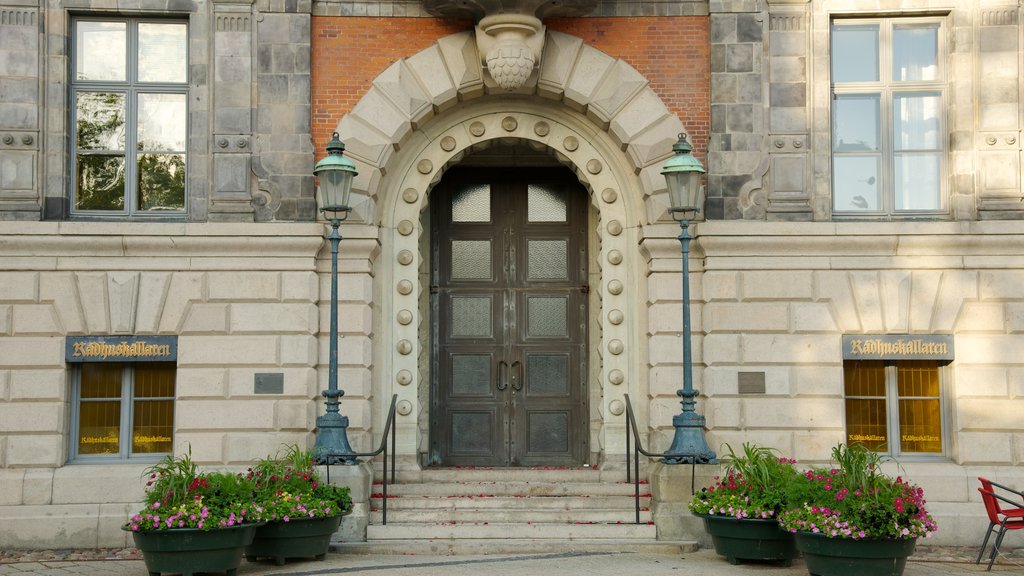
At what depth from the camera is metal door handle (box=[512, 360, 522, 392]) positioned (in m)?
17.2

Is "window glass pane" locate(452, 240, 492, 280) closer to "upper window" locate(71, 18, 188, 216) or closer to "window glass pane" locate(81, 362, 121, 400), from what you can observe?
"upper window" locate(71, 18, 188, 216)

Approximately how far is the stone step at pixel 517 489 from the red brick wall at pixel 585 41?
14.0ft

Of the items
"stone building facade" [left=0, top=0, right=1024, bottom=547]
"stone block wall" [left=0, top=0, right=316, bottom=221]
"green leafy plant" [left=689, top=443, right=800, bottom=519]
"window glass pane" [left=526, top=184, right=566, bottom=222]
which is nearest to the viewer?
"green leafy plant" [left=689, top=443, right=800, bottom=519]

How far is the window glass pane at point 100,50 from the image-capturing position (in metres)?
15.6

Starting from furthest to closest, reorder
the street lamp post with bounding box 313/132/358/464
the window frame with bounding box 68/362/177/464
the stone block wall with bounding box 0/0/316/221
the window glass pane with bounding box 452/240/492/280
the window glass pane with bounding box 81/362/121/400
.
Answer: the window glass pane with bounding box 452/240/492/280 → the window glass pane with bounding box 81/362/121/400 → the window frame with bounding box 68/362/177/464 → the stone block wall with bounding box 0/0/316/221 → the street lamp post with bounding box 313/132/358/464

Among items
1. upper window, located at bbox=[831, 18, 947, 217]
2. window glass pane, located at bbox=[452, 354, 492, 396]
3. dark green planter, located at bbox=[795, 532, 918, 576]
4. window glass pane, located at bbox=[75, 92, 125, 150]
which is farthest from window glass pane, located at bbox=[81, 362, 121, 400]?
upper window, located at bbox=[831, 18, 947, 217]

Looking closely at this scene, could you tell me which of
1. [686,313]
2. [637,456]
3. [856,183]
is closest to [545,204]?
[686,313]

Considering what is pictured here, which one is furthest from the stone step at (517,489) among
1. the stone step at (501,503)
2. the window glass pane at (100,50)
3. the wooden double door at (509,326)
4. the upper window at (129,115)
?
the window glass pane at (100,50)

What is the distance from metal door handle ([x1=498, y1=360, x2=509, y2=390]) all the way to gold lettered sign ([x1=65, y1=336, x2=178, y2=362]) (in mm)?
4463

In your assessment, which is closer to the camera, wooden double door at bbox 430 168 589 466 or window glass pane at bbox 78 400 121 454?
window glass pane at bbox 78 400 121 454

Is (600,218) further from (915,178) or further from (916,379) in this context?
(916,379)

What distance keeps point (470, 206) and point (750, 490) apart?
635 centimetres

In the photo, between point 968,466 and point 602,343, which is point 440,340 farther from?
point 968,466

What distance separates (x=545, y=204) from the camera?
17.6 meters
